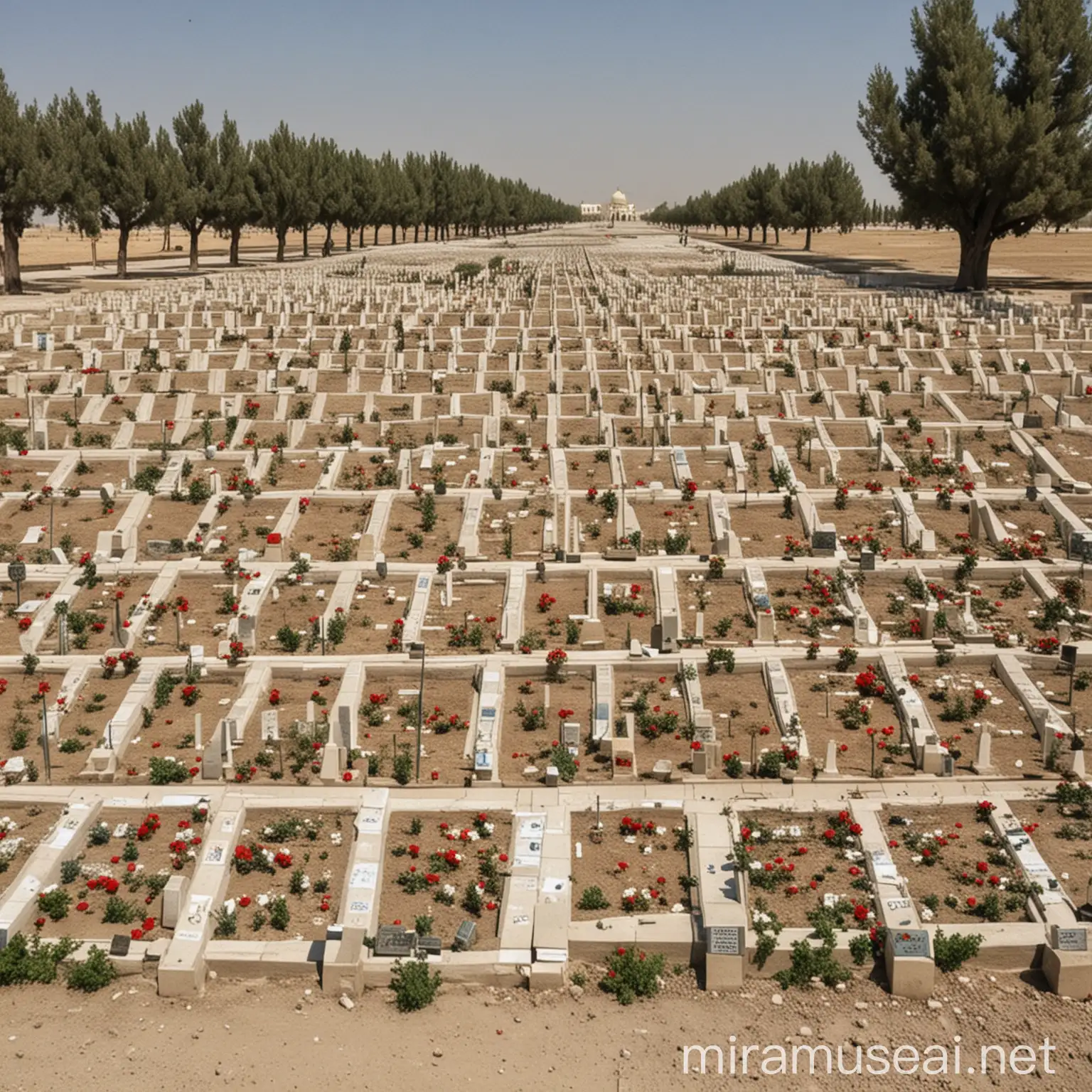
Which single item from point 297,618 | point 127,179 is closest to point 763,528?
point 297,618

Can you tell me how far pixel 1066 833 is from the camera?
40.5ft

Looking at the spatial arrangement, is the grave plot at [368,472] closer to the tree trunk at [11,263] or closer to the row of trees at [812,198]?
the tree trunk at [11,263]

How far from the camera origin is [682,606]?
18.1m

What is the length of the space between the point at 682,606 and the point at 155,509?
10539mm

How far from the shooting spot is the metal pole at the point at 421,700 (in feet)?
45.2

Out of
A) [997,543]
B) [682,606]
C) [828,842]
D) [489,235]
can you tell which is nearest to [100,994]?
[828,842]

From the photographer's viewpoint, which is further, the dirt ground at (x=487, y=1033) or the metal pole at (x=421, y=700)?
the metal pole at (x=421, y=700)

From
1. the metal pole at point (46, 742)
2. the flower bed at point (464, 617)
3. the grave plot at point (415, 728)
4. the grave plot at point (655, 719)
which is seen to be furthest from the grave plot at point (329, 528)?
the grave plot at point (655, 719)

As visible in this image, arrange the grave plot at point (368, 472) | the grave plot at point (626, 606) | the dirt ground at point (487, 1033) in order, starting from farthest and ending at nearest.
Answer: the grave plot at point (368, 472) → the grave plot at point (626, 606) → the dirt ground at point (487, 1033)

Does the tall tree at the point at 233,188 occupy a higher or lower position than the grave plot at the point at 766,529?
higher

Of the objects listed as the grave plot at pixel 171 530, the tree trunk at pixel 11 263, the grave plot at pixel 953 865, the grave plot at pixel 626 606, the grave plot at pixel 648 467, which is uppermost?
the tree trunk at pixel 11 263

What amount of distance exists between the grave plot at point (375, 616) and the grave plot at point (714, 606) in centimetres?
447

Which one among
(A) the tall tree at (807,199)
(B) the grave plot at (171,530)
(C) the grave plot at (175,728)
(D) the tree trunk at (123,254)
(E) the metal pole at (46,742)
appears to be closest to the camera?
(E) the metal pole at (46,742)

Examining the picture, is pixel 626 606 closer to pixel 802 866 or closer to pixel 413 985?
pixel 802 866
